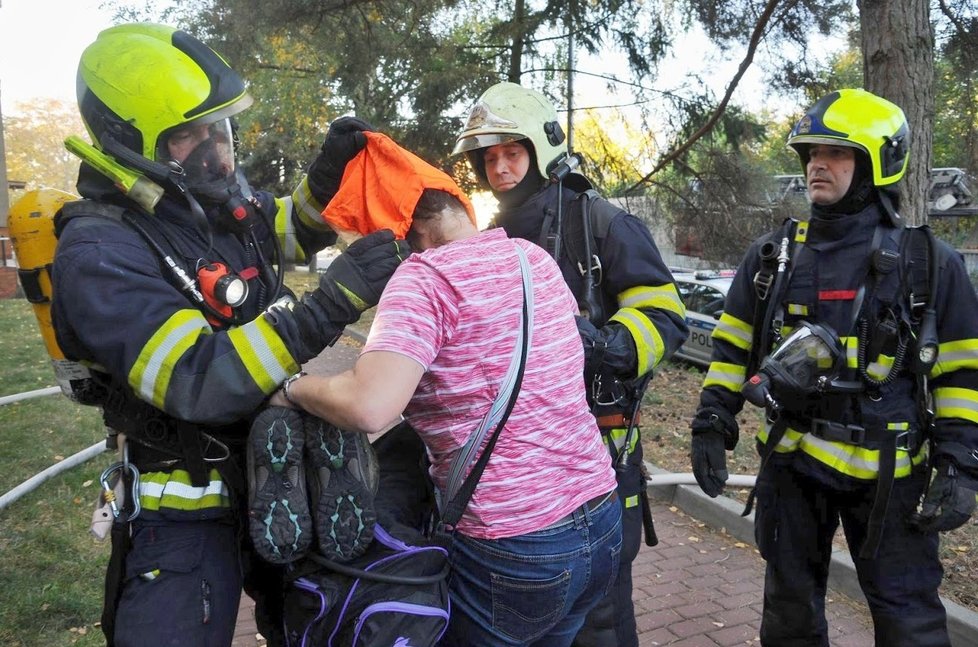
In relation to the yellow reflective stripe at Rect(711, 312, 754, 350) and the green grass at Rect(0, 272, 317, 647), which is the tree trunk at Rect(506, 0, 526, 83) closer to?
the green grass at Rect(0, 272, 317, 647)

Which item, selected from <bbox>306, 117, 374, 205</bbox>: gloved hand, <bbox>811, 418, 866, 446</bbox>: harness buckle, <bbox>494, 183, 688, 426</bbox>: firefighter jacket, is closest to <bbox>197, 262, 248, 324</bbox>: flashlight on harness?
<bbox>306, 117, 374, 205</bbox>: gloved hand

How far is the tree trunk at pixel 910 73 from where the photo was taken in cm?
445

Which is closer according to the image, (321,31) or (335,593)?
(335,593)

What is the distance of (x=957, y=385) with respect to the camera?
101 inches

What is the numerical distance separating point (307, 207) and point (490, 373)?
41.6 inches

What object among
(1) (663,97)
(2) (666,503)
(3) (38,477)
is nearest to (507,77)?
(1) (663,97)

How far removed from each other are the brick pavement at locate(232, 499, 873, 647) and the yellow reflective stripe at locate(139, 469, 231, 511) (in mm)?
1836

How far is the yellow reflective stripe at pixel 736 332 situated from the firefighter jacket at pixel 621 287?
1.10 feet

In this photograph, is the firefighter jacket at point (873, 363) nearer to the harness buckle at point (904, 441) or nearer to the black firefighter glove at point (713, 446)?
the harness buckle at point (904, 441)

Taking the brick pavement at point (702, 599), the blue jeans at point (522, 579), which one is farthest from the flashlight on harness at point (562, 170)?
the brick pavement at point (702, 599)

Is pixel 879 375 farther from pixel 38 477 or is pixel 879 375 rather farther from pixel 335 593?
pixel 38 477

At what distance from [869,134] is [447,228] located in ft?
5.61

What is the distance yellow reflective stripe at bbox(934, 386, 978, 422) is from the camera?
8.26 feet

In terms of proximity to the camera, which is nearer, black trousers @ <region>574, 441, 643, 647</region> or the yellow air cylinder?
the yellow air cylinder
